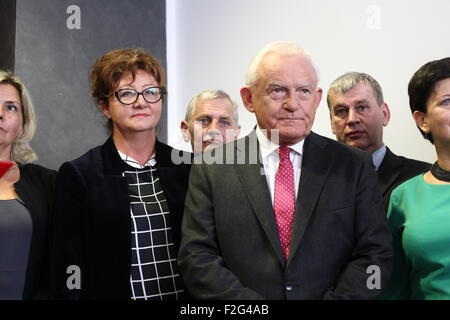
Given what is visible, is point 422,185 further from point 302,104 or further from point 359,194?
point 302,104

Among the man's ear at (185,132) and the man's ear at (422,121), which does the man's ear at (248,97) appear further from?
the man's ear at (185,132)

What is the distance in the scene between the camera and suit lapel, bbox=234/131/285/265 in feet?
5.71

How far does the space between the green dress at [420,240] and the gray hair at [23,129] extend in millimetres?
1543

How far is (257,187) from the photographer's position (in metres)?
1.81

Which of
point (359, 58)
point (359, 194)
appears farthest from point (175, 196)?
point (359, 58)

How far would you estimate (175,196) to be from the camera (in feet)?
6.86

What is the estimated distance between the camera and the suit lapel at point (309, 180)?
1.72 m

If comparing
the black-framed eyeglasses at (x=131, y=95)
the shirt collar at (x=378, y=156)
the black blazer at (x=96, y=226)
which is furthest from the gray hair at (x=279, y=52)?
the shirt collar at (x=378, y=156)

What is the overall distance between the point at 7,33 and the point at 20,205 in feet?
5.14

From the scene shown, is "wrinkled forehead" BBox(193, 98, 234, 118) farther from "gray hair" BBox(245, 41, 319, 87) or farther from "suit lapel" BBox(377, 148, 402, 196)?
"gray hair" BBox(245, 41, 319, 87)

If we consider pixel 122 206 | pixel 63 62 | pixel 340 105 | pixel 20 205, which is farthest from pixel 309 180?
pixel 63 62

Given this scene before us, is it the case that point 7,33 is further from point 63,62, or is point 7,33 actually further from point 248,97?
point 248,97
